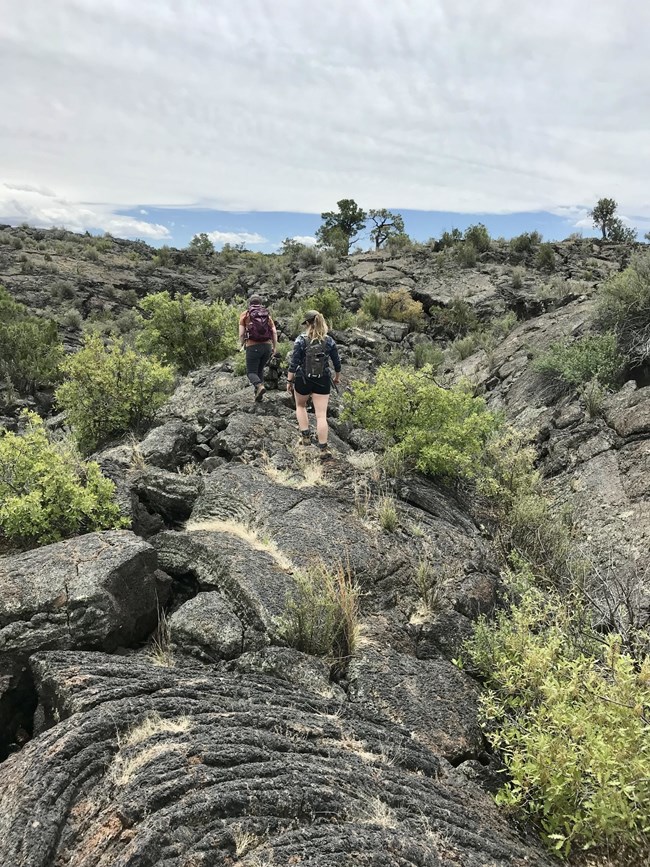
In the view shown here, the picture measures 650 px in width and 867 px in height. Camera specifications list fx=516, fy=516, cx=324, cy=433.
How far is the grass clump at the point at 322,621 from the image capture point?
4.44 m

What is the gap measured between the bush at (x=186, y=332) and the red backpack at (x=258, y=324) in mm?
4926

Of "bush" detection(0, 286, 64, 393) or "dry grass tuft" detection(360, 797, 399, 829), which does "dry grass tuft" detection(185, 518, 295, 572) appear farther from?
"bush" detection(0, 286, 64, 393)

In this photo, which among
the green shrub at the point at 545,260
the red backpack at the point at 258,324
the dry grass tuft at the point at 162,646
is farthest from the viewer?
the green shrub at the point at 545,260

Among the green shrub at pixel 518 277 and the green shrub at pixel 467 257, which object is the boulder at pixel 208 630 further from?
the green shrub at pixel 467 257

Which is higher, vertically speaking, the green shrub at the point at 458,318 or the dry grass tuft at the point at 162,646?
the green shrub at the point at 458,318

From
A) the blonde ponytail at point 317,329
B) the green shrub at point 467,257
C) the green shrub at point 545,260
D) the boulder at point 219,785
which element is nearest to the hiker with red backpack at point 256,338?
the blonde ponytail at point 317,329

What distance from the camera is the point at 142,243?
56000mm

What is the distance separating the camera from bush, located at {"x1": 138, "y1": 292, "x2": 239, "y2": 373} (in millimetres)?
13750

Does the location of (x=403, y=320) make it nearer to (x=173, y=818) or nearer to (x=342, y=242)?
(x=342, y=242)

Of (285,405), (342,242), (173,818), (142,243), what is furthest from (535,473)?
(142,243)

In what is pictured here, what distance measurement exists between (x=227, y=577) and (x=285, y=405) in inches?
205

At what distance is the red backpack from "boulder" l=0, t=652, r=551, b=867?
6.69 metres

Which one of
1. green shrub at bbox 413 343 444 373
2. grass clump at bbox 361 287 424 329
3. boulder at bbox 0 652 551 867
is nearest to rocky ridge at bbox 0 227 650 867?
boulder at bbox 0 652 551 867

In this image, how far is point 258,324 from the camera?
31.5ft
